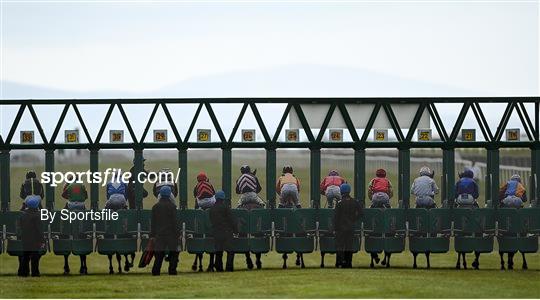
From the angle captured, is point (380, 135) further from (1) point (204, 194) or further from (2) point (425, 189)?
(1) point (204, 194)

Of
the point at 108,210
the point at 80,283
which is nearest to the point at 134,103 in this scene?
the point at 108,210

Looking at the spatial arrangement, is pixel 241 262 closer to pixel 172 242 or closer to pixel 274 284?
pixel 172 242

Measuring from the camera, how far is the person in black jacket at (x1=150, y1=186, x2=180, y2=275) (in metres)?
31.9

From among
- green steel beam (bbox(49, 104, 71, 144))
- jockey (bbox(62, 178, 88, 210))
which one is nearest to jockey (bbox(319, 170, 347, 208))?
jockey (bbox(62, 178, 88, 210))

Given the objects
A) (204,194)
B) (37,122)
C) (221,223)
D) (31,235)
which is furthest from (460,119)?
(31,235)

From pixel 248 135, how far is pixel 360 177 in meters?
2.48

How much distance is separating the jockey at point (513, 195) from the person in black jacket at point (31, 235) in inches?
376

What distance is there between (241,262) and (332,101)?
7.68 m

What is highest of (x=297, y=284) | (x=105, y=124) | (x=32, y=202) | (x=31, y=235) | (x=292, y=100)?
(x=292, y=100)

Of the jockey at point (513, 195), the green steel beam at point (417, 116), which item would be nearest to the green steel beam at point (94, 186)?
the green steel beam at point (417, 116)

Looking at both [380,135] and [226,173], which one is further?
[380,135]

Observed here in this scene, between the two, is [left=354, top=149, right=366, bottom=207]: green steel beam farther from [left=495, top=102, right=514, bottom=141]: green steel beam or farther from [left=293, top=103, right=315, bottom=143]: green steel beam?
[left=495, top=102, right=514, bottom=141]: green steel beam

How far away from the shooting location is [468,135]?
113 feet

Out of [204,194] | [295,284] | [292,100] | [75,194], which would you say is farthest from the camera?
[292,100]
